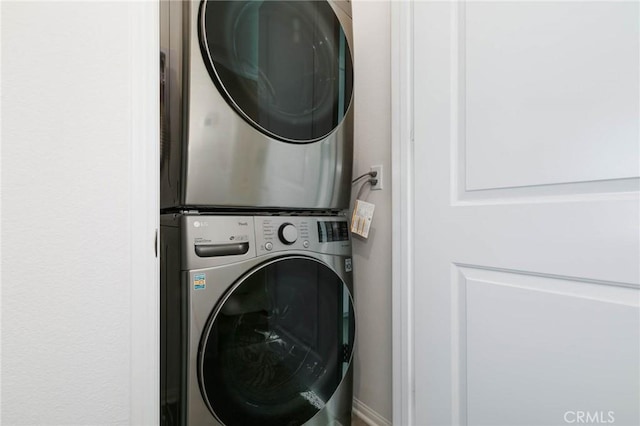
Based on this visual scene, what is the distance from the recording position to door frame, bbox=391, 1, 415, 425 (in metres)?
1.05

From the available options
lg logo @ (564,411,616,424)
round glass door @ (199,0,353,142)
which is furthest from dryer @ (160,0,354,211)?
lg logo @ (564,411,616,424)

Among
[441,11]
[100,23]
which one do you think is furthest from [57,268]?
[441,11]

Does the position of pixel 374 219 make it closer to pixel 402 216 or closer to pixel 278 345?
pixel 402 216

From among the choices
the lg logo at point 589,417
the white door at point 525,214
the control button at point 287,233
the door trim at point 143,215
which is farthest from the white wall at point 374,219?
the door trim at point 143,215

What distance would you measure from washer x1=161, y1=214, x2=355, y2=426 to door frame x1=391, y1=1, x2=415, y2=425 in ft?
0.58

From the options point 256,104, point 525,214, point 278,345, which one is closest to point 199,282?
point 278,345

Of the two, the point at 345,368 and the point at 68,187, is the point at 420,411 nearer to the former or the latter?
the point at 345,368

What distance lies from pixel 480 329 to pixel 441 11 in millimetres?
996

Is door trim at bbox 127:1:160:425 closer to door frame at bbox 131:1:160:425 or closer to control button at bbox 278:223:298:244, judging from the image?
door frame at bbox 131:1:160:425

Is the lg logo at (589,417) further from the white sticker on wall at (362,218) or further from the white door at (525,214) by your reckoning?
the white sticker on wall at (362,218)

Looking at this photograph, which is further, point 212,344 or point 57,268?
point 212,344

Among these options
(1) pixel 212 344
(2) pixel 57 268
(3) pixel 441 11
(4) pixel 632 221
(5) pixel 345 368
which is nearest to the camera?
(2) pixel 57 268

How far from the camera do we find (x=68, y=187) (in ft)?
1.44

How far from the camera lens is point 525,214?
0.77m
